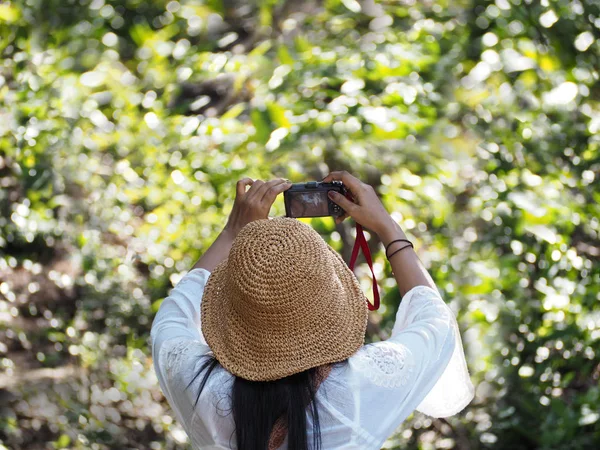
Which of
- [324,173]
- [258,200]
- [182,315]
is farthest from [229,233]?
[324,173]

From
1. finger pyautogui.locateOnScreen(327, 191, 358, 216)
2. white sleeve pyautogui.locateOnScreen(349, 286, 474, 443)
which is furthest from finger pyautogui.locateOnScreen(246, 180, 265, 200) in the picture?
white sleeve pyautogui.locateOnScreen(349, 286, 474, 443)

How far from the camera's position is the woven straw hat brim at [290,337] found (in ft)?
4.07

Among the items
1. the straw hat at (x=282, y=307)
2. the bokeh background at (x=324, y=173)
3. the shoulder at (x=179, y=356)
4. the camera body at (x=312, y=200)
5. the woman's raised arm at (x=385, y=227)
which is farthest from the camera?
the bokeh background at (x=324, y=173)

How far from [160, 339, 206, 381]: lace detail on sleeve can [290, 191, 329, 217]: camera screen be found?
1.20 feet

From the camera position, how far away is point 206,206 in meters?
3.01

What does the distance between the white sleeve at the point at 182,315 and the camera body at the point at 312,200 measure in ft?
0.71

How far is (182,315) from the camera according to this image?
4.79 feet

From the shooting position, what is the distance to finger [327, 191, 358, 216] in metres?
1.54

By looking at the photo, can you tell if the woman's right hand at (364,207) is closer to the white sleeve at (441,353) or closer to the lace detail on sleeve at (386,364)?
the white sleeve at (441,353)

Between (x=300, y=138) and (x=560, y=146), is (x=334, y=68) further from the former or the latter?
(x=560, y=146)

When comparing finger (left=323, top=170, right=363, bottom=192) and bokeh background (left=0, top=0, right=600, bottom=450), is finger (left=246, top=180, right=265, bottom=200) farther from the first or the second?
bokeh background (left=0, top=0, right=600, bottom=450)

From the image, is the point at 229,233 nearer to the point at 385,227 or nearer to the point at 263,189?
the point at 263,189

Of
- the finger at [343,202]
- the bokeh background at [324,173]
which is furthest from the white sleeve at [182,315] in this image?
the bokeh background at [324,173]

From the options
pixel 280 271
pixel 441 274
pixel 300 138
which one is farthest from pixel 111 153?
pixel 280 271
